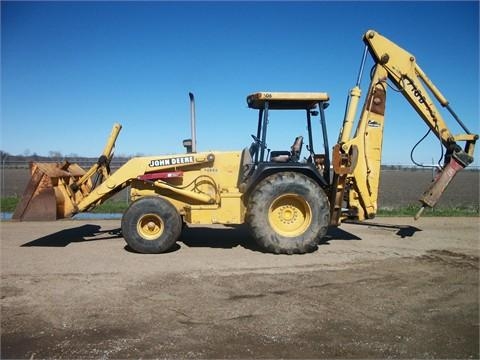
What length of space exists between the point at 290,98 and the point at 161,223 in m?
3.25

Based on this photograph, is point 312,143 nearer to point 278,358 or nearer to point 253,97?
point 253,97

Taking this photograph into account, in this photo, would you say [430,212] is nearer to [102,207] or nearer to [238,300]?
[238,300]

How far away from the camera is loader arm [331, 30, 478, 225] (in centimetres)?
815

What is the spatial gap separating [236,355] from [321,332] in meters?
0.97

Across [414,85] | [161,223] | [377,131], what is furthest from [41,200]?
[414,85]

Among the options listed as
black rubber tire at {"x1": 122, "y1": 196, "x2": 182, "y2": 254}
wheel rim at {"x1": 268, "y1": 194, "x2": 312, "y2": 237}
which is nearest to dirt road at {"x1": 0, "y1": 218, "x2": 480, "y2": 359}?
black rubber tire at {"x1": 122, "y1": 196, "x2": 182, "y2": 254}

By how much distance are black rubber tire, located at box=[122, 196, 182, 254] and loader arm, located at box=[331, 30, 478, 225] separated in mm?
3024

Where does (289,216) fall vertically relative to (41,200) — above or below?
below

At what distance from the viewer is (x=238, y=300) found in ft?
16.9

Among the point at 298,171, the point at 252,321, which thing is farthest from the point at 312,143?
the point at 252,321

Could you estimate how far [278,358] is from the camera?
3.63 meters

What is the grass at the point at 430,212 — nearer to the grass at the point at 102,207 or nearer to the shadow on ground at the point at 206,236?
the shadow on ground at the point at 206,236

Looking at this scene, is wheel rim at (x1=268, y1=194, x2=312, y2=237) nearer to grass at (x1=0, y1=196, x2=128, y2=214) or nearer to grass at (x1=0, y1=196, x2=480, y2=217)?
grass at (x1=0, y1=196, x2=480, y2=217)

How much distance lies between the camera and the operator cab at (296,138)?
7730 millimetres
